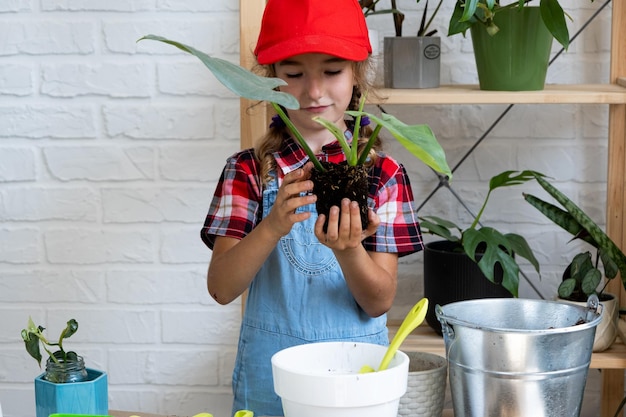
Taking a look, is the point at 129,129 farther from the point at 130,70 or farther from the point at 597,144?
the point at 597,144

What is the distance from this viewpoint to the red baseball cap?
1227 mm

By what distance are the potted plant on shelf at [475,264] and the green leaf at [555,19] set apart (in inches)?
10.3

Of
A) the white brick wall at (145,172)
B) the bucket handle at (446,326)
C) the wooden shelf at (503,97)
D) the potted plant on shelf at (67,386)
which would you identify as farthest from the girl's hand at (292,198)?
the white brick wall at (145,172)

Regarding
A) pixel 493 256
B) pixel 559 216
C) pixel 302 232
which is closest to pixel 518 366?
pixel 302 232

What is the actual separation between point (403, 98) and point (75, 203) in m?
0.83

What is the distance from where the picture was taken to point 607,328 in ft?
5.56

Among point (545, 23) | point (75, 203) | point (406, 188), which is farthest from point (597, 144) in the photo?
point (75, 203)

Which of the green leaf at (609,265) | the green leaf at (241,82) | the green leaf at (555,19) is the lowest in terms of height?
the green leaf at (609,265)

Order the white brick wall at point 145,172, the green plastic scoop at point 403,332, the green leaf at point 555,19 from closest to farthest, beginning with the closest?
the green plastic scoop at point 403,332 → the green leaf at point 555,19 → the white brick wall at point 145,172

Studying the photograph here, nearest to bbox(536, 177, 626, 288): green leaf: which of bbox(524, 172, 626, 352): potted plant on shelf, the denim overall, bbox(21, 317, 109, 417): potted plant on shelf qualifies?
bbox(524, 172, 626, 352): potted plant on shelf

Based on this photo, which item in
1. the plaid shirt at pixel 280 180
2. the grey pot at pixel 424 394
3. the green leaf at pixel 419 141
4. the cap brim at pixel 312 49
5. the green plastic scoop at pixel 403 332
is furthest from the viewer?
the plaid shirt at pixel 280 180

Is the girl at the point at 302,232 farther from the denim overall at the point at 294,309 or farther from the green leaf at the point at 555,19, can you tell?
the green leaf at the point at 555,19

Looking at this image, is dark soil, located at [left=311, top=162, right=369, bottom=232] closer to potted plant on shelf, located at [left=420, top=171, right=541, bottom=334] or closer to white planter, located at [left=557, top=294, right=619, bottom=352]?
potted plant on shelf, located at [left=420, top=171, right=541, bottom=334]

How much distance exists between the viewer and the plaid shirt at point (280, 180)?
1.34 metres
